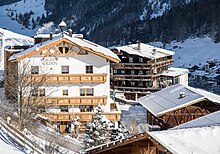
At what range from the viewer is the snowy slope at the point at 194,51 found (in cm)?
8736

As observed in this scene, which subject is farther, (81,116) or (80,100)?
(80,100)

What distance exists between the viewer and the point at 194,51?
94.5 m

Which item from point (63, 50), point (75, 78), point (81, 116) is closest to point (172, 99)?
point (81, 116)

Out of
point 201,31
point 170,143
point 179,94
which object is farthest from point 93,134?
point 201,31

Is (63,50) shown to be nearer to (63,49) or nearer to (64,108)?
(63,49)

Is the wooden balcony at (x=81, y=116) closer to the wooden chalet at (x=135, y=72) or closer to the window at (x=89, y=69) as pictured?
the window at (x=89, y=69)

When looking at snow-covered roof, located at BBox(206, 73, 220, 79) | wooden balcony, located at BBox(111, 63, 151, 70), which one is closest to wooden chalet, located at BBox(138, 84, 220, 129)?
wooden balcony, located at BBox(111, 63, 151, 70)

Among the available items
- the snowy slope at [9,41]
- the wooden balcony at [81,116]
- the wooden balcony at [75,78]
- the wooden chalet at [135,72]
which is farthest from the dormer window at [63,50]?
the wooden chalet at [135,72]

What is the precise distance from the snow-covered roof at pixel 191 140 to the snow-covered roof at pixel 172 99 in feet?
43.1

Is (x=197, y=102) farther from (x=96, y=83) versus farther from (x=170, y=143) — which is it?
(x=170, y=143)

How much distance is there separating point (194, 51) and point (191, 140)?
86157 millimetres

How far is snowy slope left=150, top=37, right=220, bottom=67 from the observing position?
87356mm

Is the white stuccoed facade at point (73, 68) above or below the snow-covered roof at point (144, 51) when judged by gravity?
below

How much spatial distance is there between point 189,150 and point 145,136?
1.12 m
